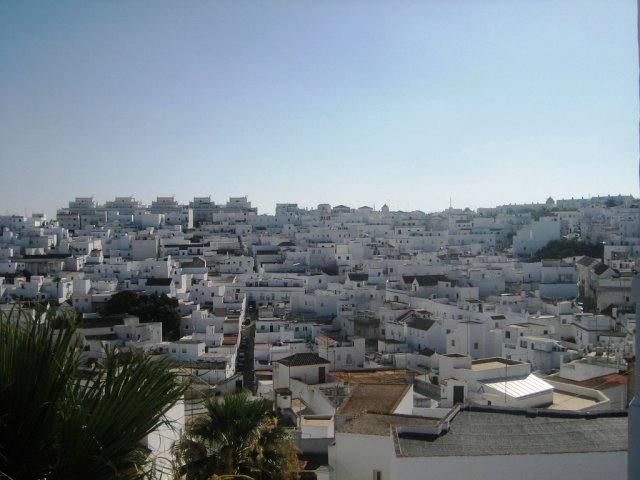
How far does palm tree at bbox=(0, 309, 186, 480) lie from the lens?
7.90 feet

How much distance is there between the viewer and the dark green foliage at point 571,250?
44.9 meters

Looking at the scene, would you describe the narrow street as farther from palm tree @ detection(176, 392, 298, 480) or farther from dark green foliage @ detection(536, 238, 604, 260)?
dark green foliage @ detection(536, 238, 604, 260)

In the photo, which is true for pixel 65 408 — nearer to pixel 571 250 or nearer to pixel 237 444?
pixel 237 444

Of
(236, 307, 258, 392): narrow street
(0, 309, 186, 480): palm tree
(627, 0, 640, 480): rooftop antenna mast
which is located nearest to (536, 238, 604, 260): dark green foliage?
(236, 307, 258, 392): narrow street

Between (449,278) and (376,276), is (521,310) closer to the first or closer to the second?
(449,278)

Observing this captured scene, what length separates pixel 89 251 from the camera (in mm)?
45781

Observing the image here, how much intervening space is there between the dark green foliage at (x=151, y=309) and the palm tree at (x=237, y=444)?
25227 mm

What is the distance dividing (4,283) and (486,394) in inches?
1159

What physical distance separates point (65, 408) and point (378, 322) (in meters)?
26.8

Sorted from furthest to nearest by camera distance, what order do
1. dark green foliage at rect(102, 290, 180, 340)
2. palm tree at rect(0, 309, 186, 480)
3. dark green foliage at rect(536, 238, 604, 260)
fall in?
dark green foliage at rect(536, 238, 604, 260) → dark green foliage at rect(102, 290, 180, 340) → palm tree at rect(0, 309, 186, 480)

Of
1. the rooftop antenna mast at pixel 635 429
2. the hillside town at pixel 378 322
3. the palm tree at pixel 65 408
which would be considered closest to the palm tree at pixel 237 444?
the hillside town at pixel 378 322

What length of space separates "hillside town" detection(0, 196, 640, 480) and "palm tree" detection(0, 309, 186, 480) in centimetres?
26

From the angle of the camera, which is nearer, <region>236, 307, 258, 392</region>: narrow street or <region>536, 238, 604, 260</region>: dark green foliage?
<region>236, 307, 258, 392</region>: narrow street

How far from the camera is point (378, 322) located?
94.8 feet
